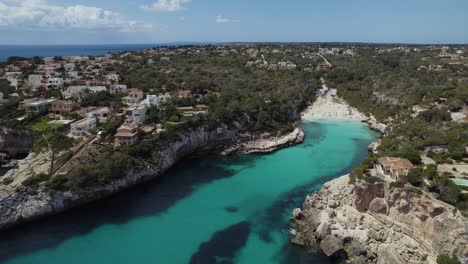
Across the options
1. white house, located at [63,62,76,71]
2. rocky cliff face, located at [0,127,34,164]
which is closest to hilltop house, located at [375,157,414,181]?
rocky cliff face, located at [0,127,34,164]

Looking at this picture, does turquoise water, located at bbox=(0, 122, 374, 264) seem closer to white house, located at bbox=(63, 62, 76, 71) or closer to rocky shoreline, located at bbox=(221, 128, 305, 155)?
rocky shoreline, located at bbox=(221, 128, 305, 155)

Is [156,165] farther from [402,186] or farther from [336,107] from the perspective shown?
[336,107]

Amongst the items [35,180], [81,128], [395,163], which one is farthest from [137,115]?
[395,163]

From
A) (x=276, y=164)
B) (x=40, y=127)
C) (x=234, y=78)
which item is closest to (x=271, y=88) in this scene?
(x=234, y=78)

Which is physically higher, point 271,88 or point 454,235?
point 271,88

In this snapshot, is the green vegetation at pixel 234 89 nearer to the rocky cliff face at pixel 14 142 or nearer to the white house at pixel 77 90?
the white house at pixel 77 90

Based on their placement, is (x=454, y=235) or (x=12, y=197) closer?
(x=454, y=235)

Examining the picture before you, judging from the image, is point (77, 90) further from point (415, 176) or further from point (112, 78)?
point (415, 176)
